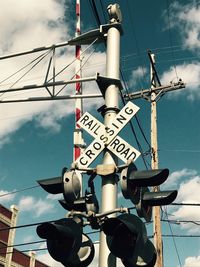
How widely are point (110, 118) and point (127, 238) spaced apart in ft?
5.75

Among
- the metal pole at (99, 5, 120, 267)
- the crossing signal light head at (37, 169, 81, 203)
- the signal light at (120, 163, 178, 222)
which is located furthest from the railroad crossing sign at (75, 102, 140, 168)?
the signal light at (120, 163, 178, 222)

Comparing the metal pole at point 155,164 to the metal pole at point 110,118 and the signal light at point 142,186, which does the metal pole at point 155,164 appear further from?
the signal light at point 142,186

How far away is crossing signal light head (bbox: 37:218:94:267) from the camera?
3609 millimetres

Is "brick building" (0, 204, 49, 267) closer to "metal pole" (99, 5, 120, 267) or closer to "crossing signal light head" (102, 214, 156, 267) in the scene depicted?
"metal pole" (99, 5, 120, 267)

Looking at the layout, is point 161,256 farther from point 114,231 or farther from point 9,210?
point 9,210

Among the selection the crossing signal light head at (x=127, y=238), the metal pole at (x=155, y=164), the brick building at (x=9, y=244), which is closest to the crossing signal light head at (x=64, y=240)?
the crossing signal light head at (x=127, y=238)

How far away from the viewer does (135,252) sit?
10.8 ft

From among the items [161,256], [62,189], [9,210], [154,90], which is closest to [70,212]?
[62,189]

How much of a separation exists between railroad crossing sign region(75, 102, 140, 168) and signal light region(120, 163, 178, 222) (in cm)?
46

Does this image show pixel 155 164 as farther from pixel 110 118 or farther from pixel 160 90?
pixel 110 118

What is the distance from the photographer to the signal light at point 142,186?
3660mm

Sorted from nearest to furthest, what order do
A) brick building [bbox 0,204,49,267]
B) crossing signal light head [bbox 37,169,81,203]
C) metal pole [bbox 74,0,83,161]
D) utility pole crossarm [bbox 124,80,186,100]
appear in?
crossing signal light head [bbox 37,169,81,203] < metal pole [bbox 74,0,83,161] < utility pole crossarm [bbox 124,80,186,100] < brick building [bbox 0,204,49,267]

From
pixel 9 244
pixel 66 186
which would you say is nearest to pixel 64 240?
pixel 66 186

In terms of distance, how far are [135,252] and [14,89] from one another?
4519 mm
